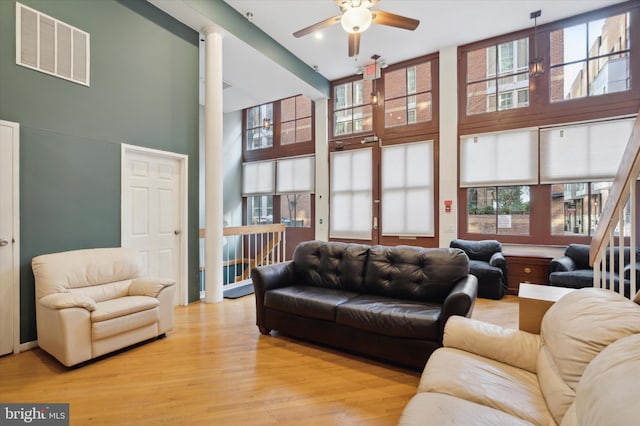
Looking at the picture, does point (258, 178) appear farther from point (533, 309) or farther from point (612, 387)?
point (612, 387)

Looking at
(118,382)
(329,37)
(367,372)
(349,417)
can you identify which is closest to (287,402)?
(349,417)

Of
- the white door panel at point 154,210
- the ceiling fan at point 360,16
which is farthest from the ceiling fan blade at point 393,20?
the white door panel at point 154,210

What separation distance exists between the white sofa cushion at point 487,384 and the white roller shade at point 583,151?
13.8ft

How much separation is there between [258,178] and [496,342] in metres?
6.73

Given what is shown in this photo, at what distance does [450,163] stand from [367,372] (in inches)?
165

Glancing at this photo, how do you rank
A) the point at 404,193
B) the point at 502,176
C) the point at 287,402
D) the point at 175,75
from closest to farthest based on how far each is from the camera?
the point at 287,402 → the point at 175,75 → the point at 502,176 → the point at 404,193

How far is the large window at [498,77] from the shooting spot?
4.95 m

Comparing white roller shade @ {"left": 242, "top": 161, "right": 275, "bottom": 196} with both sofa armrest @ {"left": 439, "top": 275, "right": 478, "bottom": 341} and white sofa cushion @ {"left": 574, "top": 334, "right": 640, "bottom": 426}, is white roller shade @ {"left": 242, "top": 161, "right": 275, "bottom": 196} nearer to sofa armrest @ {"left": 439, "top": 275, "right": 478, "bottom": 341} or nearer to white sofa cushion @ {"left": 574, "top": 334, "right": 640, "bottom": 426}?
sofa armrest @ {"left": 439, "top": 275, "right": 478, "bottom": 341}

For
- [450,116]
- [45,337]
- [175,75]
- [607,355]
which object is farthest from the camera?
[450,116]

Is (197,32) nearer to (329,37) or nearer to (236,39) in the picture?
(236,39)

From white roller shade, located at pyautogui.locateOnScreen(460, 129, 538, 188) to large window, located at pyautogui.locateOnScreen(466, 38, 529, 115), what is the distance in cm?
51

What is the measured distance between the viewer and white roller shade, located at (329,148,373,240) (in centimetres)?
624

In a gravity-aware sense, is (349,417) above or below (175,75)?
below

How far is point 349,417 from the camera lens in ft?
6.06
